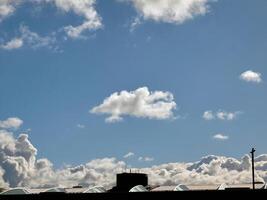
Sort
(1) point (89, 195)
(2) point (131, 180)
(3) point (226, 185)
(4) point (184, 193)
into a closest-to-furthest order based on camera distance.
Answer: (4) point (184, 193) → (1) point (89, 195) → (3) point (226, 185) → (2) point (131, 180)

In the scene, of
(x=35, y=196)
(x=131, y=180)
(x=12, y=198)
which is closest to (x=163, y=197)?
(x=35, y=196)

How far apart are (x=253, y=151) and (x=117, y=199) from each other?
2800cm

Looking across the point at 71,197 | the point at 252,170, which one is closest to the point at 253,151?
the point at 252,170

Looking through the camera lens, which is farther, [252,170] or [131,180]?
[131,180]

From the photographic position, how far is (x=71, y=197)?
61.7 meters

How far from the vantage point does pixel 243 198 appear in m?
53.7

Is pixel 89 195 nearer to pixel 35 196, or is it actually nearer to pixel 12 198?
pixel 35 196

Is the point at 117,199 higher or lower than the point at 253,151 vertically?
lower

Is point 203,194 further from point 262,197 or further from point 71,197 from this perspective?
point 71,197

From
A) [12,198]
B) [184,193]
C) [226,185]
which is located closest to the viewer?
[184,193]

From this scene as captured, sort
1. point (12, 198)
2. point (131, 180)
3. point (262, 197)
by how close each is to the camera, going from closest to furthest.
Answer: point (262, 197), point (12, 198), point (131, 180)

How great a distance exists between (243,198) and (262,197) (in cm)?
200

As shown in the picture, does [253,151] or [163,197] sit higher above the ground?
[253,151]

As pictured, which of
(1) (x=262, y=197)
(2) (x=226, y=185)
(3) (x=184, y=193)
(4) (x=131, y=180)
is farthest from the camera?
(4) (x=131, y=180)
